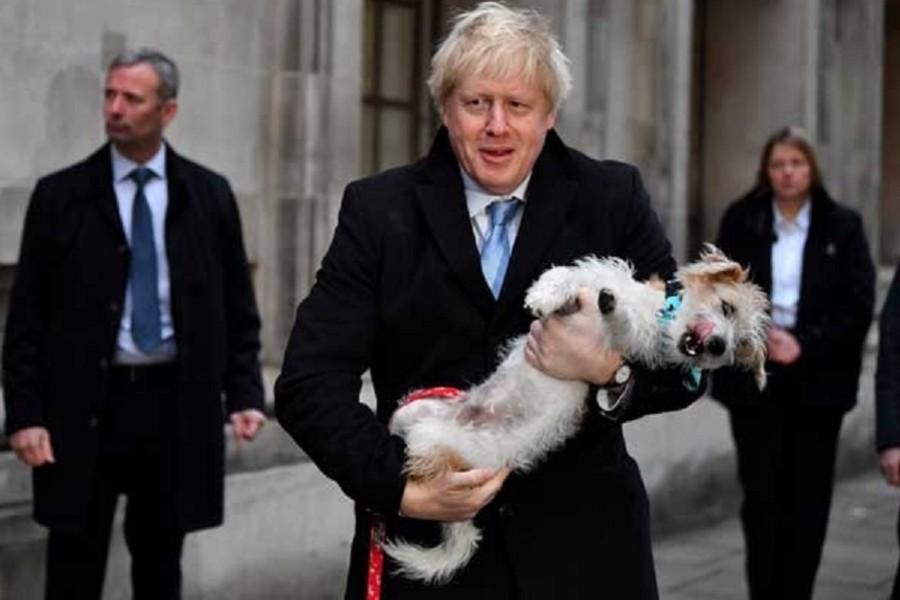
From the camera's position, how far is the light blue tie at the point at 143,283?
16.5 feet

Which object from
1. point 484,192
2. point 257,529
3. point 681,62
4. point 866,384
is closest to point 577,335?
point 484,192

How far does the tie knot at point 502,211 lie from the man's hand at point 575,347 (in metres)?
0.26

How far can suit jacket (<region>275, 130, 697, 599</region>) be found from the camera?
9.39 ft

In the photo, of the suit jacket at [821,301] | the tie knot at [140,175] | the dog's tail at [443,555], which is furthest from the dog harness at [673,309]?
the suit jacket at [821,301]

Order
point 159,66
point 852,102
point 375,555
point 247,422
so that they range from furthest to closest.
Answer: point 852,102 < point 247,422 < point 159,66 < point 375,555

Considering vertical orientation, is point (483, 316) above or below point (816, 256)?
above

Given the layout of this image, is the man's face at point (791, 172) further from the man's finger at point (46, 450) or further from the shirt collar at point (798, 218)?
the man's finger at point (46, 450)

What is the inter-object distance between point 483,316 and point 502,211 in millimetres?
202

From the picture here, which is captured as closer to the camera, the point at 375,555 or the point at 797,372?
the point at 375,555

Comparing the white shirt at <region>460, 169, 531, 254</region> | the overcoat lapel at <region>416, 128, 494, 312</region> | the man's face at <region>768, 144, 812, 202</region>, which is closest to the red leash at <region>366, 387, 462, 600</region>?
the overcoat lapel at <region>416, 128, 494, 312</region>

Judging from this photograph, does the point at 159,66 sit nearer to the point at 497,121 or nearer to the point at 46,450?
the point at 46,450

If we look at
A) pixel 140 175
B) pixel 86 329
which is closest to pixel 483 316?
pixel 86 329

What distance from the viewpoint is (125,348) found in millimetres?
5047

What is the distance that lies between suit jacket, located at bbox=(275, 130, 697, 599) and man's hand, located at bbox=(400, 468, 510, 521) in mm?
112
